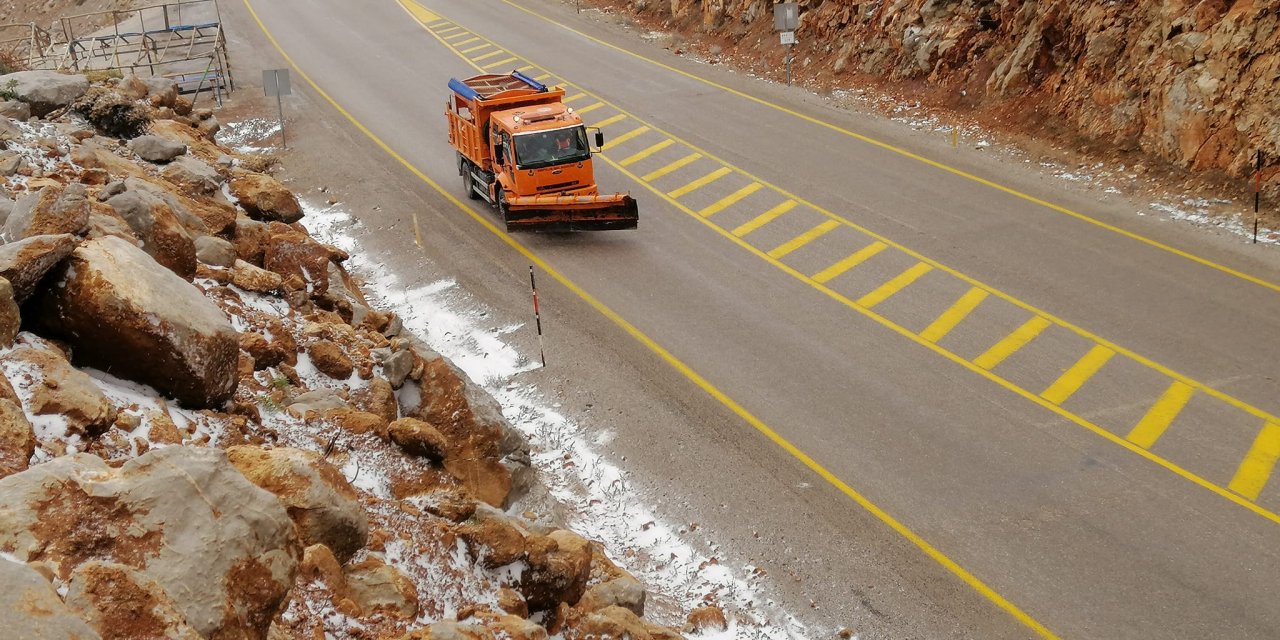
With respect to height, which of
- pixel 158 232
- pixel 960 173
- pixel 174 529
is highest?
pixel 174 529

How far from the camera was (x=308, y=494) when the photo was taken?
8.16 meters

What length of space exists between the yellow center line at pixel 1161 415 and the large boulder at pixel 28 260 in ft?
45.0

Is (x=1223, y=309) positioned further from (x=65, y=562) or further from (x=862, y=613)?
(x=65, y=562)

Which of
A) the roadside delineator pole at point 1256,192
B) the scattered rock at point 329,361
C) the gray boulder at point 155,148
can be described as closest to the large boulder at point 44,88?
the gray boulder at point 155,148

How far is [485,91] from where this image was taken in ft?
77.8

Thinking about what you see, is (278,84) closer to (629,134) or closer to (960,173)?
(629,134)

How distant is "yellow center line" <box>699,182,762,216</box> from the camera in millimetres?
22969

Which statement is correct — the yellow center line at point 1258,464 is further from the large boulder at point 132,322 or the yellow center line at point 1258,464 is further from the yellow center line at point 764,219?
the large boulder at point 132,322

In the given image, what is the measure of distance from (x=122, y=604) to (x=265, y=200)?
48.6 ft

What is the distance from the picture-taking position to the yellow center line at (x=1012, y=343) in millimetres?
16375

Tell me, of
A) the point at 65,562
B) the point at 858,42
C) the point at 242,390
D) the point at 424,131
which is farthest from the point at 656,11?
the point at 65,562

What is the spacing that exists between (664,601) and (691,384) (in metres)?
5.16

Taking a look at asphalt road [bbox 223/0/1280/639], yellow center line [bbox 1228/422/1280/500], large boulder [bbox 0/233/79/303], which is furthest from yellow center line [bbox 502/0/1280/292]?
large boulder [bbox 0/233/79/303]

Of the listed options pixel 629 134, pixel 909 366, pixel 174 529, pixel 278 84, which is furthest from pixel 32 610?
pixel 278 84
